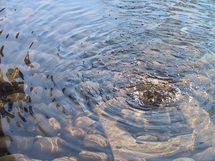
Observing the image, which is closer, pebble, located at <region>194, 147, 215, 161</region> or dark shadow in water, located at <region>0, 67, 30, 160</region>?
pebble, located at <region>194, 147, 215, 161</region>

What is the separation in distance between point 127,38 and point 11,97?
125 inches

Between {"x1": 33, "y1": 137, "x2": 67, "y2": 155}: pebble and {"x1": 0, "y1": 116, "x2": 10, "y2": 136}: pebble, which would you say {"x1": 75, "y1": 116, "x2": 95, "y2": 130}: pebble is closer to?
{"x1": 33, "y1": 137, "x2": 67, "y2": 155}: pebble

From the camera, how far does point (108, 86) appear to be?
3814 mm

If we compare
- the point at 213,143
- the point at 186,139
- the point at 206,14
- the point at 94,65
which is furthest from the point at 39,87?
the point at 206,14

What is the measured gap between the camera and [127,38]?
Answer: 17.5 ft

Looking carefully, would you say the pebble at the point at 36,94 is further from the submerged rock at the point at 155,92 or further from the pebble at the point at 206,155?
the pebble at the point at 206,155

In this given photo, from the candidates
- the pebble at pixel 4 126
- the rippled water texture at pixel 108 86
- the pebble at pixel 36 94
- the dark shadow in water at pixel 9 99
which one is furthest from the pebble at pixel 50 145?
the pebble at pixel 36 94

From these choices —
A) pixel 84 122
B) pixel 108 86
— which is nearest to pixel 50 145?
pixel 84 122

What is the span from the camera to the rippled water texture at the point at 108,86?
9.11ft

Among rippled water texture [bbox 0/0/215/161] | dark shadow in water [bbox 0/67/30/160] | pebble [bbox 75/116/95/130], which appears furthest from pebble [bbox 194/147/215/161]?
dark shadow in water [bbox 0/67/30/160]

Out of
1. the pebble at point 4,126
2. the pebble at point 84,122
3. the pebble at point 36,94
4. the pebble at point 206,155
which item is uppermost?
the pebble at point 36,94

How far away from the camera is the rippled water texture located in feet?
9.11

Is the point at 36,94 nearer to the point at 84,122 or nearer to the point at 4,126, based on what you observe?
the point at 4,126

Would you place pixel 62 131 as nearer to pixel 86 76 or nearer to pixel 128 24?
pixel 86 76
